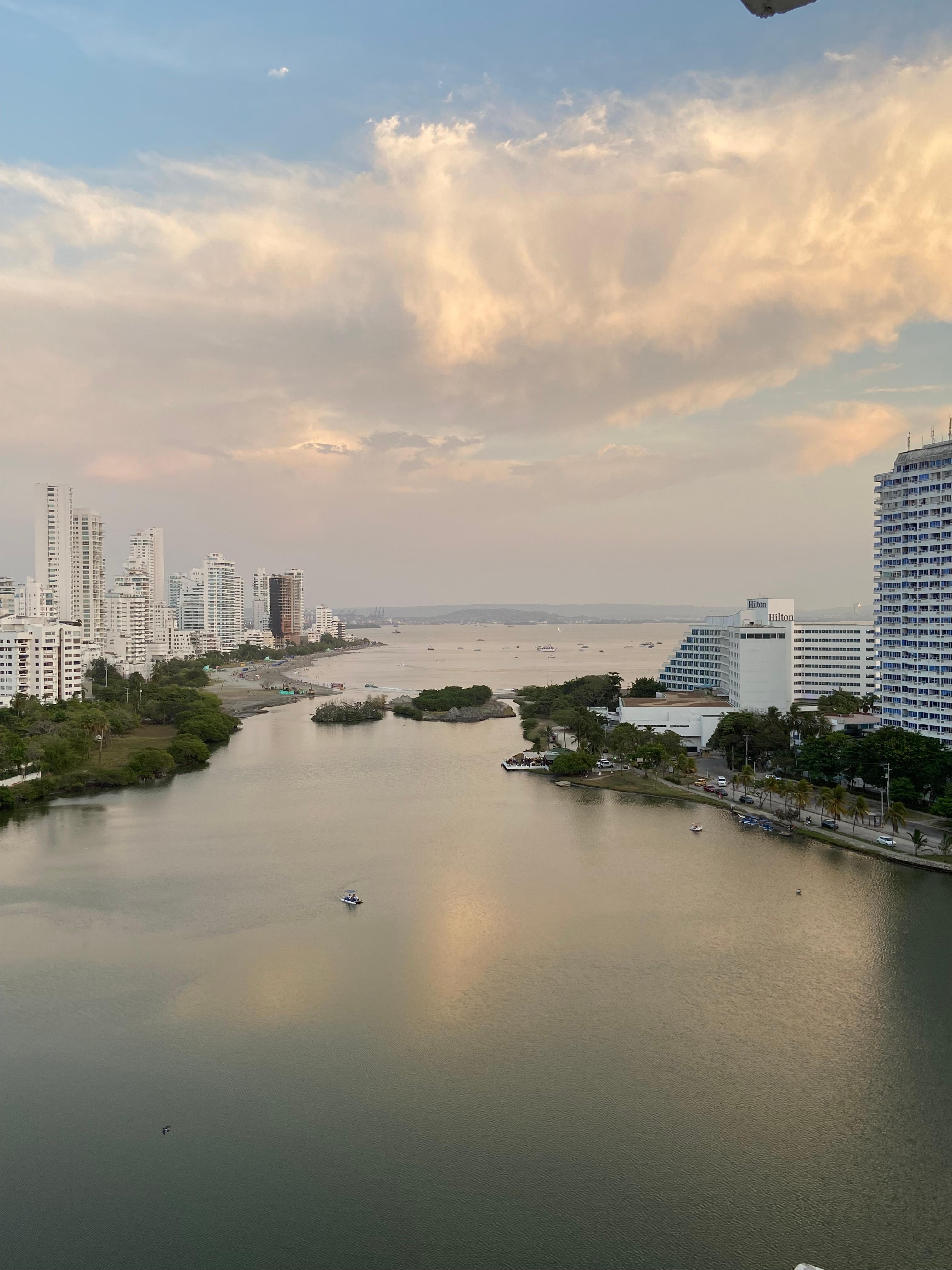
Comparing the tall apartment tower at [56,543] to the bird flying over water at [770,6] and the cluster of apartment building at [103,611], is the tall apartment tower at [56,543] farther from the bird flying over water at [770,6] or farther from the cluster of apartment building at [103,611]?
the bird flying over water at [770,6]

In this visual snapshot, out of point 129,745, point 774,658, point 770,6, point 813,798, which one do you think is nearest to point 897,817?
point 813,798

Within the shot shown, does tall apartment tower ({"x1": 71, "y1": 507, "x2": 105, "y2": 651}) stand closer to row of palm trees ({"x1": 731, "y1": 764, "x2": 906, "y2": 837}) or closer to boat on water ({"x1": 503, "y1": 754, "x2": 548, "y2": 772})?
boat on water ({"x1": 503, "y1": 754, "x2": 548, "y2": 772})

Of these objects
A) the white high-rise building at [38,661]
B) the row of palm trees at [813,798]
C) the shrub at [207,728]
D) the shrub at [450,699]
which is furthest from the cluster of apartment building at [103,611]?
the row of palm trees at [813,798]

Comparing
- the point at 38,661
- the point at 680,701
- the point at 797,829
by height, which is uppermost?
the point at 38,661

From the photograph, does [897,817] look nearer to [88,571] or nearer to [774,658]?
[774,658]

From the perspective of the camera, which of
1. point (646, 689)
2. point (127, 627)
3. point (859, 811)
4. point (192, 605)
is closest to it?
point (859, 811)

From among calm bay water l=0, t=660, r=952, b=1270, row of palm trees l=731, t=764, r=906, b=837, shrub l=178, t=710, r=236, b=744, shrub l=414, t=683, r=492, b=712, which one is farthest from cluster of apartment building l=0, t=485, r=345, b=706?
row of palm trees l=731, t=764, r=906, b=837
